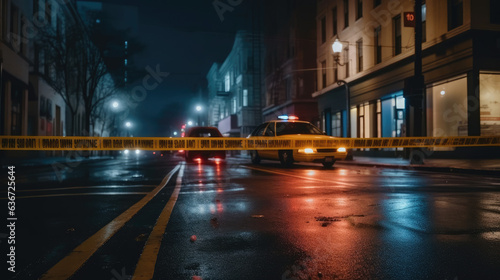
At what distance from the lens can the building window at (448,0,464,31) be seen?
781 inches

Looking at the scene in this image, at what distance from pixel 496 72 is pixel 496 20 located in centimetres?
225

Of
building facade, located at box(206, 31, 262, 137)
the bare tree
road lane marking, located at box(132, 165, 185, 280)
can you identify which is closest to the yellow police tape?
road lane marking, located at box(132, 165, 185, 280)

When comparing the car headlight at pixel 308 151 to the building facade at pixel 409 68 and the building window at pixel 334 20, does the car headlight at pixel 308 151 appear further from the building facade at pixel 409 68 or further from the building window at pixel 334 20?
the building window at pixel 334 20

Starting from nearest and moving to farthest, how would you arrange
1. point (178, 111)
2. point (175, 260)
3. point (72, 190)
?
point (175, 260) → point (72, 190) → point (178, 111)

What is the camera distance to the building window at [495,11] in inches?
750

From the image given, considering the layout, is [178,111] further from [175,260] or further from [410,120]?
[175,260]

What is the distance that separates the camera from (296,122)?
1638cm

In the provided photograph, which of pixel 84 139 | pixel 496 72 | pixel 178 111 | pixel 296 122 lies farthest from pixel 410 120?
pixel 178 111

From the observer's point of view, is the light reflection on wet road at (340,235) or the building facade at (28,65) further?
the building facade at (28,65)

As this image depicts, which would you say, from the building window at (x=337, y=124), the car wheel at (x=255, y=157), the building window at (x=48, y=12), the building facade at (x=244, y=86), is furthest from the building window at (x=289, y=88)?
the car wheel at (x=255, y=157)

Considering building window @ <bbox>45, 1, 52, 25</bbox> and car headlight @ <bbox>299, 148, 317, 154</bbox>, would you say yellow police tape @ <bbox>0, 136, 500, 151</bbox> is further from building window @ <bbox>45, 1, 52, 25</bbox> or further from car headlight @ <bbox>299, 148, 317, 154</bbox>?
building window @ <bbox>45, 1, 52, 25</bbox>

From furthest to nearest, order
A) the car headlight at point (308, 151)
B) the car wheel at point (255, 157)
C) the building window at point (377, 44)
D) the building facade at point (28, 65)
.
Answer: the building window at point (377, 44) → the building facade at point (28, 65) → the car wheel at point (255, 157) → the car headlight at point (308, 151)

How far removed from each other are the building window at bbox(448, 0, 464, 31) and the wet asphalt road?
Result: 48.9 ft

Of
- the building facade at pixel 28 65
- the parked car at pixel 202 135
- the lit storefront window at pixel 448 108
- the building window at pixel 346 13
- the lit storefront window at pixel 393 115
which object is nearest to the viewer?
the lit storefront window at pixel 448 108
